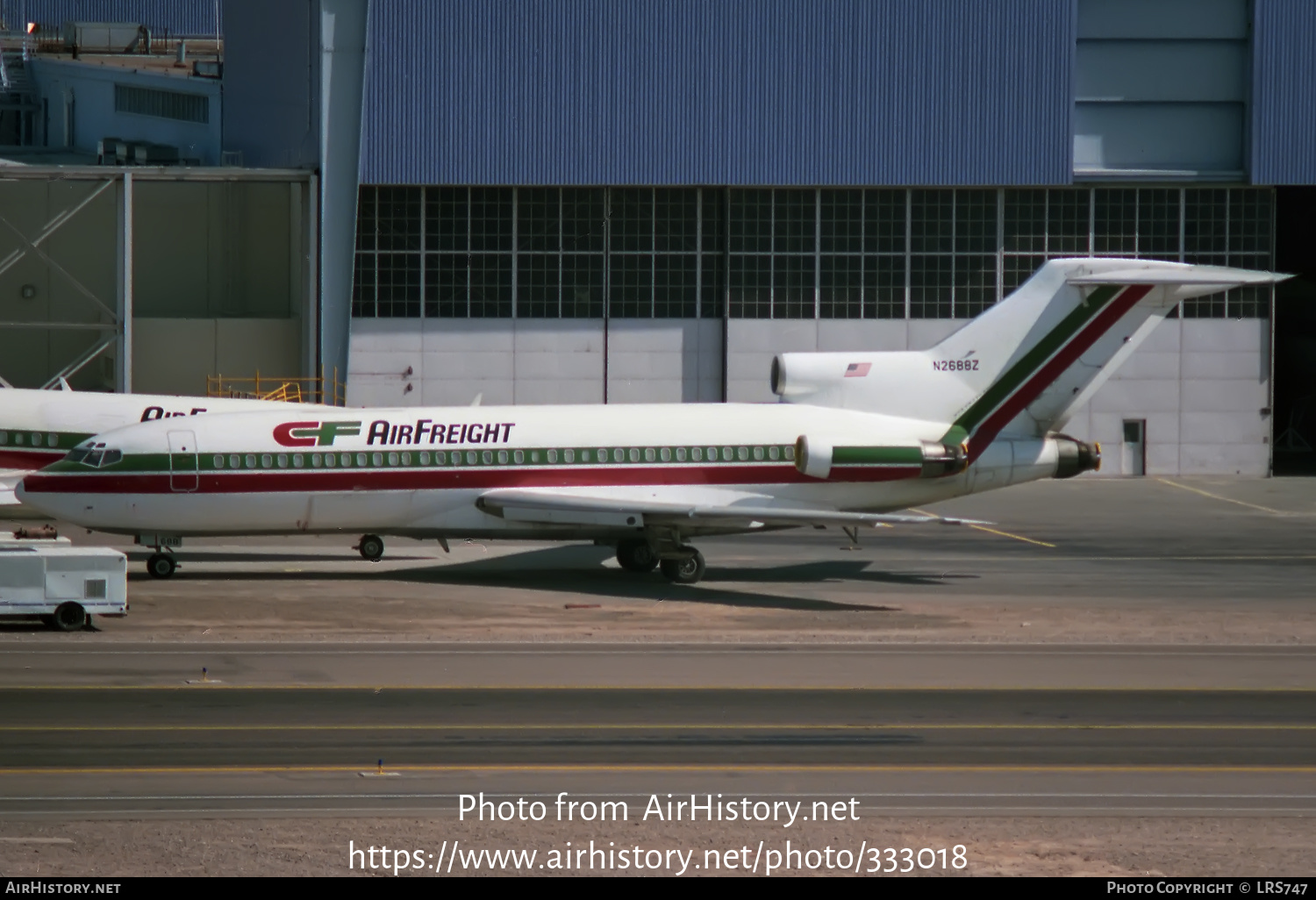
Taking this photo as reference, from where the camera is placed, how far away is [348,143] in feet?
187

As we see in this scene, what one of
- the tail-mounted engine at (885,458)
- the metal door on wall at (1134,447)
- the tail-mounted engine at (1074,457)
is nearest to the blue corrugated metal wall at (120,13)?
the metal door on wall at (1134,447)

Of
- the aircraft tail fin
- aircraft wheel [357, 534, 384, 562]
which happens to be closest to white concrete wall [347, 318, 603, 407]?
aircraft wheel [357, 534, 384, 562]

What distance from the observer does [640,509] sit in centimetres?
3478

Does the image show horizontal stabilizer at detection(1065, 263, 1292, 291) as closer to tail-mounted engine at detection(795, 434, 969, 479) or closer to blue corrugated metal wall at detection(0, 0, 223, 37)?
tail-mounted engine at detection(795, 434, 969, 479)

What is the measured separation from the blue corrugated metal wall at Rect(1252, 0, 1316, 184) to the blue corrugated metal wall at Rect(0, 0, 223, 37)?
6087cm

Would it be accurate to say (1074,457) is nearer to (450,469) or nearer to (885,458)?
(885,458)

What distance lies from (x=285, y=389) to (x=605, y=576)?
848 inches

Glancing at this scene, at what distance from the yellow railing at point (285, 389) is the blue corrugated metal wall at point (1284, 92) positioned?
3107 cm

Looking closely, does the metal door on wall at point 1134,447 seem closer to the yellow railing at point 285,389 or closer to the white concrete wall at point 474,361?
the white concrete wall at point 474,361

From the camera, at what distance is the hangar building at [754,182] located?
57125 millimetres

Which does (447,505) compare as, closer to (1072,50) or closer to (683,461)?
(683,461)

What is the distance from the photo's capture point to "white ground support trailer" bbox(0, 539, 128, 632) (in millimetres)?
28969

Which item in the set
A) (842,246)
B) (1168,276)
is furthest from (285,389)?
(1168,276)

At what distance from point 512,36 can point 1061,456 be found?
2739cm
